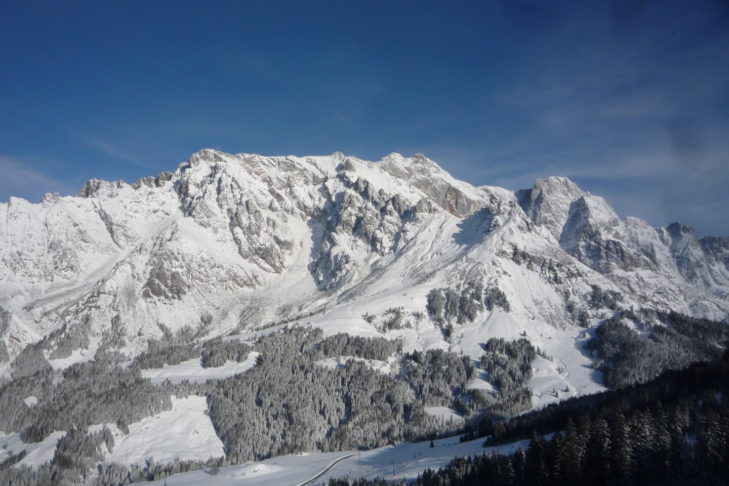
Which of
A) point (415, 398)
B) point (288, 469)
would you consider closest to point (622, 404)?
point (288, 469)

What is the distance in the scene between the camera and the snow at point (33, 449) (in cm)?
13512

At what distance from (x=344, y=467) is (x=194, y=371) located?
269 feet

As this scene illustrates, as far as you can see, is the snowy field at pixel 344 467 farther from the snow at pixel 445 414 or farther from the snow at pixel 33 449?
the snow at pixel 445 414

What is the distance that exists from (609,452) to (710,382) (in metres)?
40.1

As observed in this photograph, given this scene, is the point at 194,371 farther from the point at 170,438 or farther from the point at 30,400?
the point at 30,400

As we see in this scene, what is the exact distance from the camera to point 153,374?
618 feet

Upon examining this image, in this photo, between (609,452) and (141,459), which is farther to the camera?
(141,459)

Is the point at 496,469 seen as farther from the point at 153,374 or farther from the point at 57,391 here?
the point at 57,391

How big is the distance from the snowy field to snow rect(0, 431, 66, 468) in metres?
34.2

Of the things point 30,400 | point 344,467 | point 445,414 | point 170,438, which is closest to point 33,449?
point 170,438

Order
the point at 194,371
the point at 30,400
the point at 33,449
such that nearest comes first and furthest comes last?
the point at 33,449
the point at 30,400
the point at 194,371

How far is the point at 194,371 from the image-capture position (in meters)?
188

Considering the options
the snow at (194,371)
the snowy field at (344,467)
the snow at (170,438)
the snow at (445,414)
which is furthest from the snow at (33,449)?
the snow at (445,414)

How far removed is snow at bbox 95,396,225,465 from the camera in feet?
462
